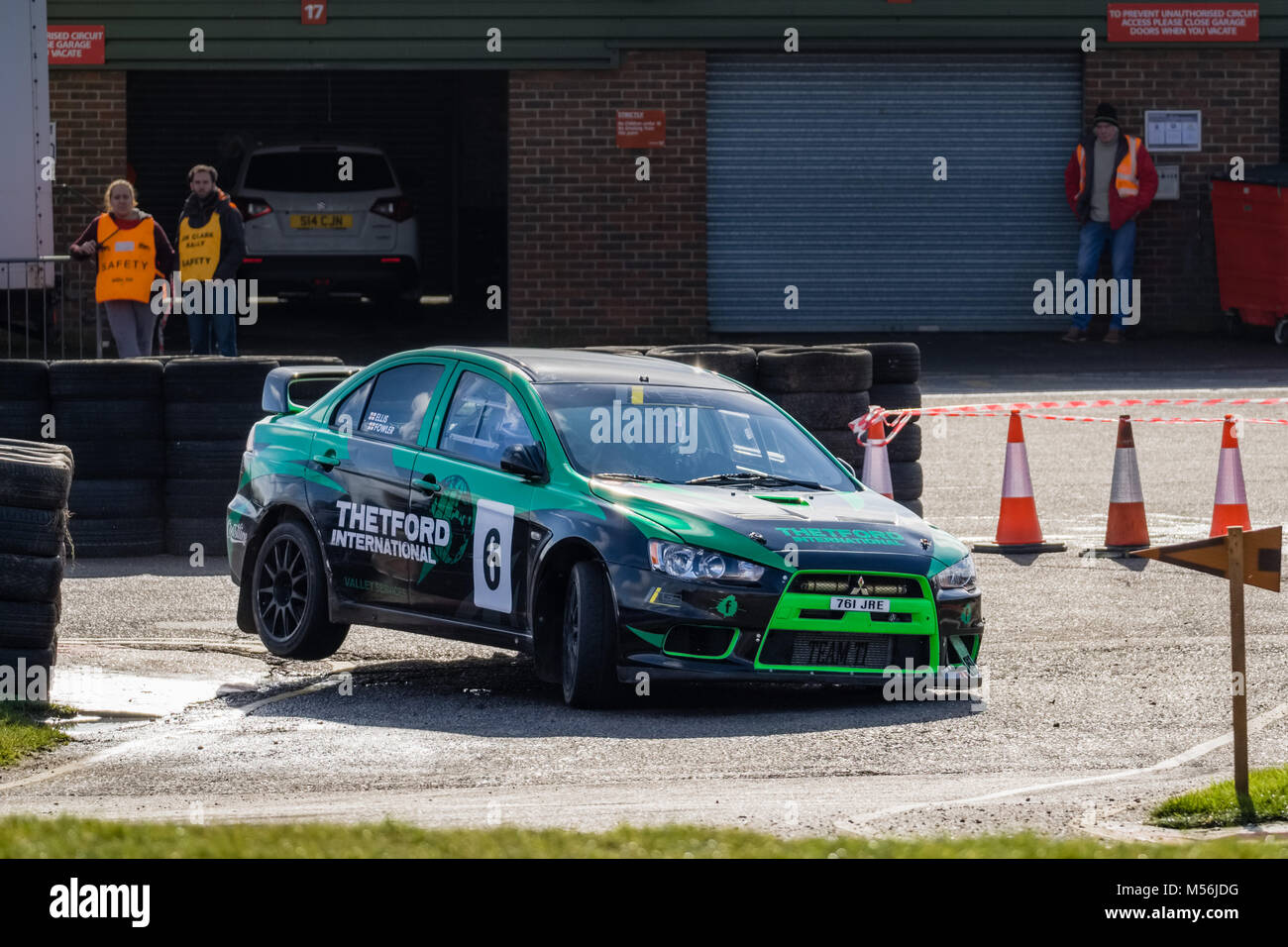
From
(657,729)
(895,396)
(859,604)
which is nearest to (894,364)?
(895,396)

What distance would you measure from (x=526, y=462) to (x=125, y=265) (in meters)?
9.19

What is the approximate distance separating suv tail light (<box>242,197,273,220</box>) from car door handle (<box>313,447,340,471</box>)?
1537cm

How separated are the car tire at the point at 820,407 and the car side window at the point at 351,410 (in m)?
3.95

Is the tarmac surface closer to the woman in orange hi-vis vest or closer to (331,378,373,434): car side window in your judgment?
(331,378,373,434): car side window

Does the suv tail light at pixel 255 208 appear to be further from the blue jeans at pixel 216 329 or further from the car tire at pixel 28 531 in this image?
the car tire at pixel 28 531

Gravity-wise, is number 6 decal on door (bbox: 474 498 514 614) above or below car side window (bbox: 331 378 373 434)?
below

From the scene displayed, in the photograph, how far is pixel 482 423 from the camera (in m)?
10.0

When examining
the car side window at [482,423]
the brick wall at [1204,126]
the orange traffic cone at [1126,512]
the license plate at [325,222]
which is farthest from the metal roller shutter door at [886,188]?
the car side window at [482,423]

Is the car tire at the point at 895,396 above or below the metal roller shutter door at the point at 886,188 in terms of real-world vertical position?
below

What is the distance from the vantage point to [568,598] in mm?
9258

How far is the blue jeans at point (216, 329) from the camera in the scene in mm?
18422

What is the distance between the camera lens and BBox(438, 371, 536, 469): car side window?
9820 mm

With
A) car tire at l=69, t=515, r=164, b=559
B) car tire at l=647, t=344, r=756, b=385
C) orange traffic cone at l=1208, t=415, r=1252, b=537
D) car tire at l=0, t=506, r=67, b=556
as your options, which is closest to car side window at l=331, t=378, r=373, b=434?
car tire at l=0, t=506, r=67, b=556

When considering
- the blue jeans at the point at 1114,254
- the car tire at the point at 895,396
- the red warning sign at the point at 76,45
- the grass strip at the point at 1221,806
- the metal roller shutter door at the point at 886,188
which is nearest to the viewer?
the grass strip at the point at 1221,806
